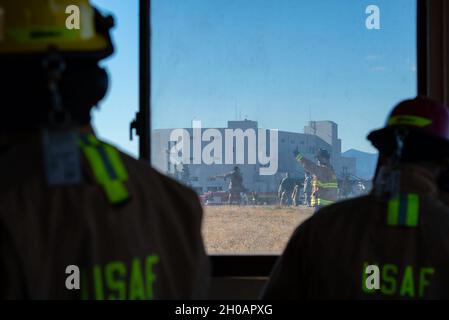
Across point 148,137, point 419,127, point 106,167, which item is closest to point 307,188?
point 148,137

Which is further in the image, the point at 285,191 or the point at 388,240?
the point at 285,191

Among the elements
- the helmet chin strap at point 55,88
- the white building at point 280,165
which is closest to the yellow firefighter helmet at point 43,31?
the helmet chin strap at point 55,88

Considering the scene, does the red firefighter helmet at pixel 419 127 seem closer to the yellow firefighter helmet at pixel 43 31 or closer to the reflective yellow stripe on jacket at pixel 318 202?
the yellow firefighter helmet at pixel 43 31

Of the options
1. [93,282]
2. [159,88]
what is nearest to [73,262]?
[93,282]

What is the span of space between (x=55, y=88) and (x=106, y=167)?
0.42 feet

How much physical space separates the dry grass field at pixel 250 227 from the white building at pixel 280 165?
100mm

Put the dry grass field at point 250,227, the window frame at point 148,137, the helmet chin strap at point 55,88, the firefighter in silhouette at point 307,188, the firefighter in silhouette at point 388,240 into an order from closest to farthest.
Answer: the helmet chin strap at point 55,88
the firefighter in silhouette at point 388,240
the window frame at point 148,137
the dry grass field at point 250,227
the firefighter in silhouette at point 307,188

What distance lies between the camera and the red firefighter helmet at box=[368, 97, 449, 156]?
1.24 meters

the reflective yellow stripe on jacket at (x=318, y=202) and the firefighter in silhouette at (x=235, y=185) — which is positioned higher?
the firefighter in silhouette at (x=235, y=185)

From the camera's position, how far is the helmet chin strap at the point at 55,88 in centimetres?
71

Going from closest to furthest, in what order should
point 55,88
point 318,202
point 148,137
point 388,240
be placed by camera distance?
1. point 55,88
2. point 388,240
3. point 148,137
4. point 318,202

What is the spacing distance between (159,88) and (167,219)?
131 centimetres

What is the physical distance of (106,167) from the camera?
0.75 metres

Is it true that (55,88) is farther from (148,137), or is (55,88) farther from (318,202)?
(318,202)
